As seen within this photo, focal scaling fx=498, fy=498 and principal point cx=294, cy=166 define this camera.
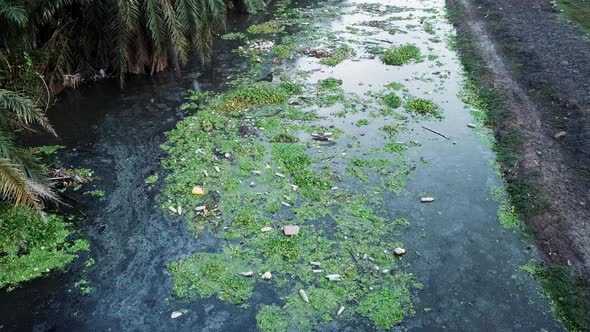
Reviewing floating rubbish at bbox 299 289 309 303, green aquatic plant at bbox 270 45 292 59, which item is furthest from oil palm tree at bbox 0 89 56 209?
green aquatic plant at bbox 270 45 292 59

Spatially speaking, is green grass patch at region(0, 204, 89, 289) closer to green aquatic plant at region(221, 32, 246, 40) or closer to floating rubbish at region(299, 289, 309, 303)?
floating rubbish at region(299, 289, 309, 303)

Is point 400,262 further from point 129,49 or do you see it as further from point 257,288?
point 129,49

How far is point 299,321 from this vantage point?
220 inches

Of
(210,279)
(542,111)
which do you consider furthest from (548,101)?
(210,279)

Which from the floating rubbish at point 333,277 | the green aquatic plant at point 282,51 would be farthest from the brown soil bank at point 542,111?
the green aquatic plant at point 282,51

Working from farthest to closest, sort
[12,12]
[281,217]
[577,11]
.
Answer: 1. [577,11]
2. [12,12]
3. [281,217]

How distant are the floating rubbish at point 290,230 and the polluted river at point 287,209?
0.05 m

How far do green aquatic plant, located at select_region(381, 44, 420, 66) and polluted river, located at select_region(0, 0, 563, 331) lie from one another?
0.88 feet

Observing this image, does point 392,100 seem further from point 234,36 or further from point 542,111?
point 234,36

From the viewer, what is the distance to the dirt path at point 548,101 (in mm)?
6883

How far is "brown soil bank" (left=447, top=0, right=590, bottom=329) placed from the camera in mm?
6961

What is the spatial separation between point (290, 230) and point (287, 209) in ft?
1.88

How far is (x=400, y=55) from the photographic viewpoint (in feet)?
43.8

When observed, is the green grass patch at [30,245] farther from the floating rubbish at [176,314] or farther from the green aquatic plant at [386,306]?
the green aquatic plant at [386,306]
